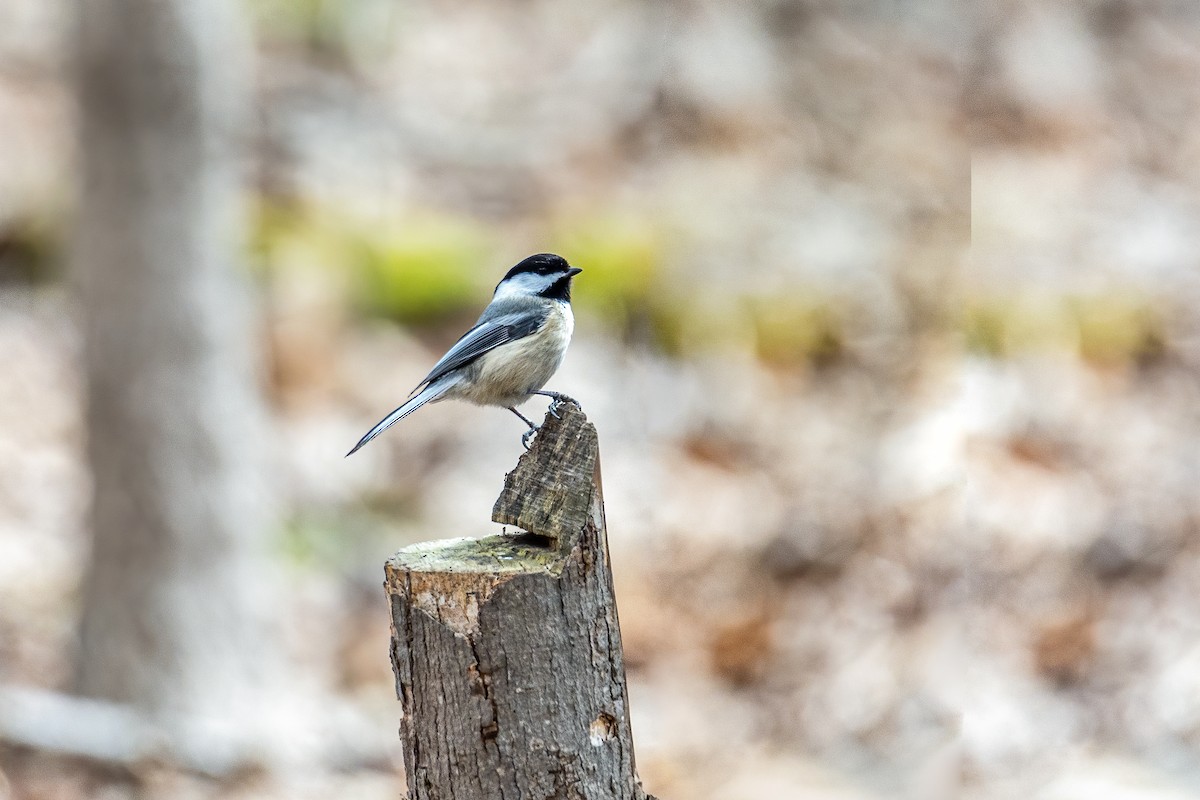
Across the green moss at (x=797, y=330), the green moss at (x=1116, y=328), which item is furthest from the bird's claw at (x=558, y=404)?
the green moss at (x=797, y=330)

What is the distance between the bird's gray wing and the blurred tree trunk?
2437 millimetres

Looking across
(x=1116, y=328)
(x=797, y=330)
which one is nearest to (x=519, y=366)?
(x=1116, y=328)

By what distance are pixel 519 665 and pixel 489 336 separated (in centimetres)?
119

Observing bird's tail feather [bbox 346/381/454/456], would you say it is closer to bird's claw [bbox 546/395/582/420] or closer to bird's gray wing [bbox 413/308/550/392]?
bird's gray wing [bbox 413/308/550/392]

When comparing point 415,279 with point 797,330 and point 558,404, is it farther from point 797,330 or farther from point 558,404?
point 558,404

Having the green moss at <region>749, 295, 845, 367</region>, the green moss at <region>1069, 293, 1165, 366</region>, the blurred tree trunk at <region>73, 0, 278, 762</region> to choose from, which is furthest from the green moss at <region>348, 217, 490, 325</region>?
the green moss at <region>1069, 293, 1165, 366</region>

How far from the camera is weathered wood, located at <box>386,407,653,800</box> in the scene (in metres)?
2.09

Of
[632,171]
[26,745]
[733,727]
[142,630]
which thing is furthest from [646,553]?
[632,171]

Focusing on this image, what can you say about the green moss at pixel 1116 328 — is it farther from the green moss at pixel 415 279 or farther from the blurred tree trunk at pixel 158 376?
the green moss at pixel 415 279

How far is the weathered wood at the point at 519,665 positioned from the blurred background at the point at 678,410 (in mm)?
1592

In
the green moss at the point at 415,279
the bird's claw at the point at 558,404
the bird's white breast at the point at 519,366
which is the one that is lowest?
the bird's claw at the point at 558,404

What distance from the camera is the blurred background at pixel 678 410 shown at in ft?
15.4

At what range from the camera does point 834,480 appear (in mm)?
6820

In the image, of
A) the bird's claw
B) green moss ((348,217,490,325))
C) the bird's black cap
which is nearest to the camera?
the bird's claw
